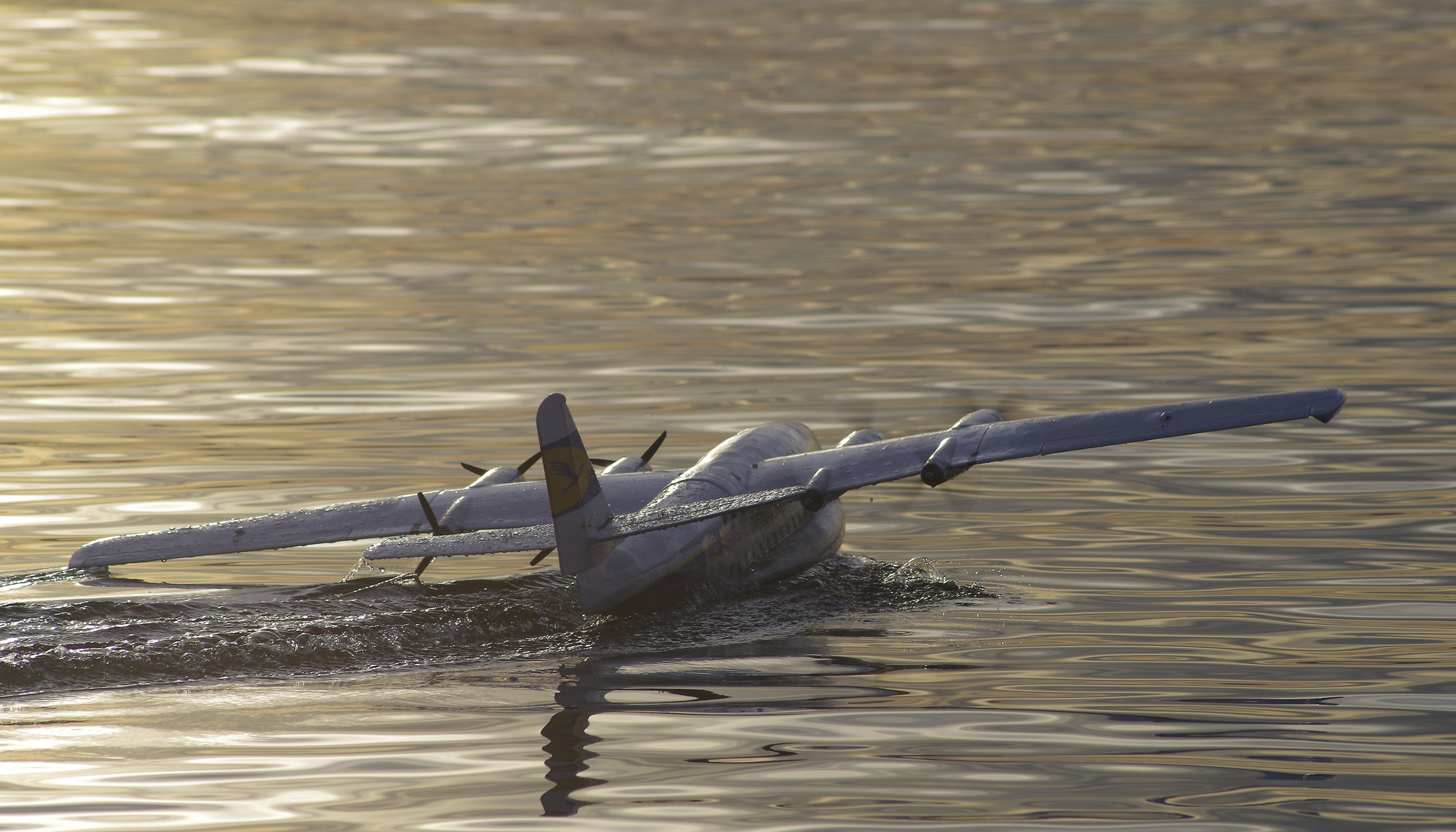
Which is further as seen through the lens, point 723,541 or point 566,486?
point 723,541

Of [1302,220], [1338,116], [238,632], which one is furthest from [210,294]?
[1338,116]

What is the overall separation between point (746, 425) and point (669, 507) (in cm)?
951

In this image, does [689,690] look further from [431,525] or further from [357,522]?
[357,522]

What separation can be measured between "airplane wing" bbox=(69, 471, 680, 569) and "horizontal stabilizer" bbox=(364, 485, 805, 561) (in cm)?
255

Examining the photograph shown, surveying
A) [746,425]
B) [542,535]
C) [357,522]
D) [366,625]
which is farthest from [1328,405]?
[357,522]

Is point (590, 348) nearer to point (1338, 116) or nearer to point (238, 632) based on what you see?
point (238, 632)

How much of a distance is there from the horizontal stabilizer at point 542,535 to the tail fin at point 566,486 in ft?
0.86

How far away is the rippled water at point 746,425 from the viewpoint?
52.3ft

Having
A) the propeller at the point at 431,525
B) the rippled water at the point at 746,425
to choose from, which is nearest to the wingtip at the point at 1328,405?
the rippled water at the point at 746,425

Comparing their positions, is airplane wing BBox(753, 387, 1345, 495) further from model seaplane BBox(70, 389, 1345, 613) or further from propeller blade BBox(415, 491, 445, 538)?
propeller blade BBox(415, 491, 445, 538)

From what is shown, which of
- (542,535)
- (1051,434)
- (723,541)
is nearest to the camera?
(542,535)

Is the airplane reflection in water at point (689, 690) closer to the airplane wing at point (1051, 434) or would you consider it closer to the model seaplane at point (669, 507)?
the model seaplane at point (669, 507)

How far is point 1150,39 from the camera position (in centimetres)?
11075

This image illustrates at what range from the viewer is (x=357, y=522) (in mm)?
24141
